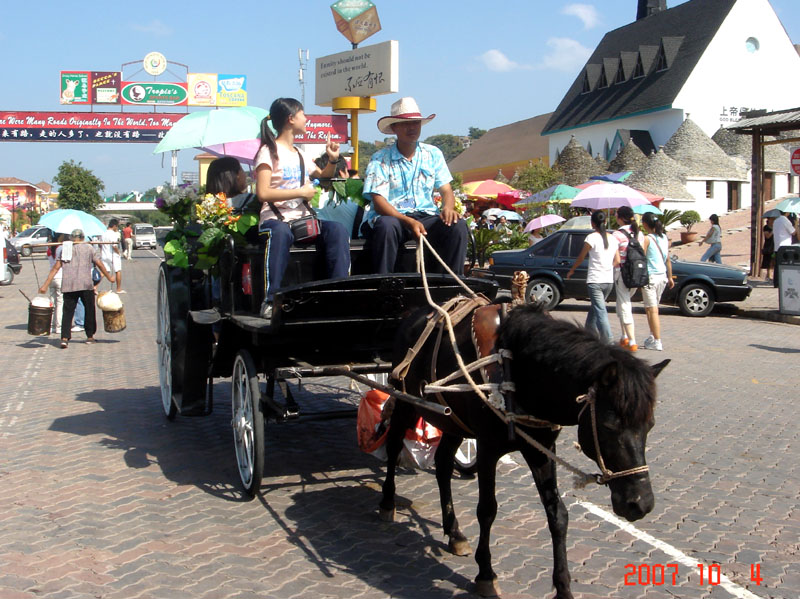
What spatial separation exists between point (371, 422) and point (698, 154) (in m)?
56.0

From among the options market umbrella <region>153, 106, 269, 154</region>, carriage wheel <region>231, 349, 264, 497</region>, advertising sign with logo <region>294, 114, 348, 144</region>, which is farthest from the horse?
advertising sign with logo <region>294, 114, 348, 144</region>

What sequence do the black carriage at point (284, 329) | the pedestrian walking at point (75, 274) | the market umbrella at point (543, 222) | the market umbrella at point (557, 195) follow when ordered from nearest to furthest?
the black carriage at point (284, 329), the pedestrian walking at point (75, 274), the market umbrella at point (543, 222), the market umbrella at point (557, 195)

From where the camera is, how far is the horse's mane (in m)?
3.44

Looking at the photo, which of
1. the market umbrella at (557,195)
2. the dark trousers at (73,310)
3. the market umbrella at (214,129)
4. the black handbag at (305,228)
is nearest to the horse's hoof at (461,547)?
the black handbag at (305,228)

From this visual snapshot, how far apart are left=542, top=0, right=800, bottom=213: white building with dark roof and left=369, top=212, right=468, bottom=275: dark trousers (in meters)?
58.3

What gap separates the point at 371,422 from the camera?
18.8ft

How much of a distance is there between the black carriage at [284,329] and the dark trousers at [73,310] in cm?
721

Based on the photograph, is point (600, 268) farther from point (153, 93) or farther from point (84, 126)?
point (153, 93)

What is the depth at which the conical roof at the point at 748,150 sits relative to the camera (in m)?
56.2

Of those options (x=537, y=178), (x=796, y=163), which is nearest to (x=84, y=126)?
(x=537, y=178)

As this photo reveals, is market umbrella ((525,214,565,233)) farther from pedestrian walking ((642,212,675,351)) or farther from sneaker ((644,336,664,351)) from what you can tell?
sneaker ((644,336,664,351))

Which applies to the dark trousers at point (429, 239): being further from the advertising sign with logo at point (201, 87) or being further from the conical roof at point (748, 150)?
the advertising sign with logo at point (201, 87)

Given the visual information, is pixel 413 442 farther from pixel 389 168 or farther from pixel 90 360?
pixel 90 360

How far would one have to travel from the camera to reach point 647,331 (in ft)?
48.6
